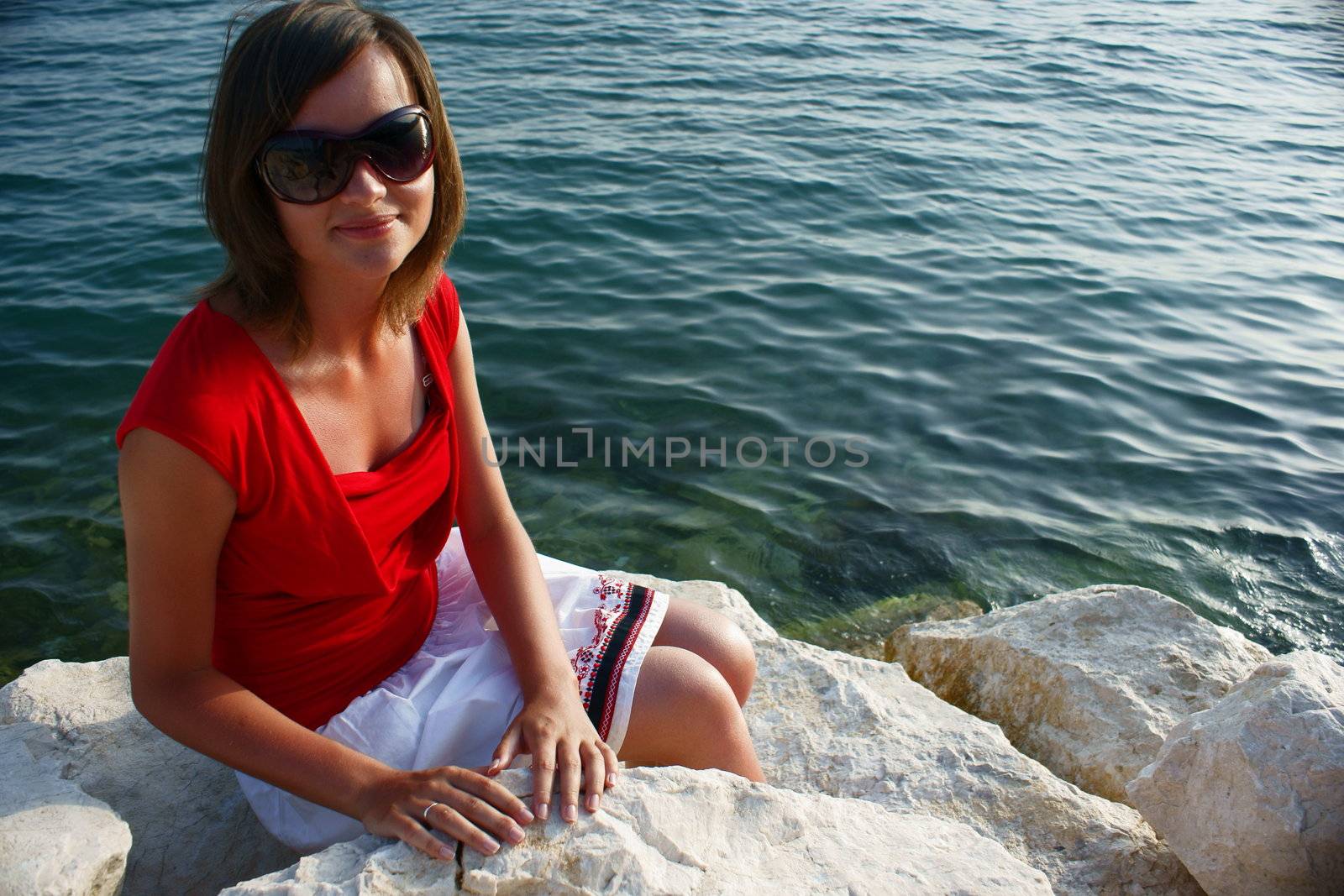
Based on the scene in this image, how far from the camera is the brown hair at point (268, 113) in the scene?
171cm

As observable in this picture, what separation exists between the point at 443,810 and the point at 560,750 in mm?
247

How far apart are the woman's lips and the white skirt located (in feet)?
2.78

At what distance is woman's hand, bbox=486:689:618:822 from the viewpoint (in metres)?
1.72

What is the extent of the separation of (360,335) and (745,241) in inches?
190

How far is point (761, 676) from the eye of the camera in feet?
9.12

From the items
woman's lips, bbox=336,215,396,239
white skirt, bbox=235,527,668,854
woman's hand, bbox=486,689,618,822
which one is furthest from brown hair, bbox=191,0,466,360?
woman's hand, bbox=486,689,618,822

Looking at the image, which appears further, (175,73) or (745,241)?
(175,73)

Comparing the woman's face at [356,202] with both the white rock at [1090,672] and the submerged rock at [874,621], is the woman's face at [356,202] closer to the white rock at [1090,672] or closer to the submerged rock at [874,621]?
the white rock at [1090,672]

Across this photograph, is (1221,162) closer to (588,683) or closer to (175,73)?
(588,683)

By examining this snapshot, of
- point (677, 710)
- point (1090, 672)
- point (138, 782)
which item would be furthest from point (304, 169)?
point (1090, 672)

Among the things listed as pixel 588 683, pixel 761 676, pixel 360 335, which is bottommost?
pixel 761 676

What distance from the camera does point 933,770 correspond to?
2391 mm

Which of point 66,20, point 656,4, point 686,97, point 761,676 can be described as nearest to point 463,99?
point 686,97

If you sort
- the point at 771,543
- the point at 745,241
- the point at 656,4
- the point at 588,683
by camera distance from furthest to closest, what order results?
the point at 656,4 → the point at 745,241 → the point at 771,543 → the point at 588,683
